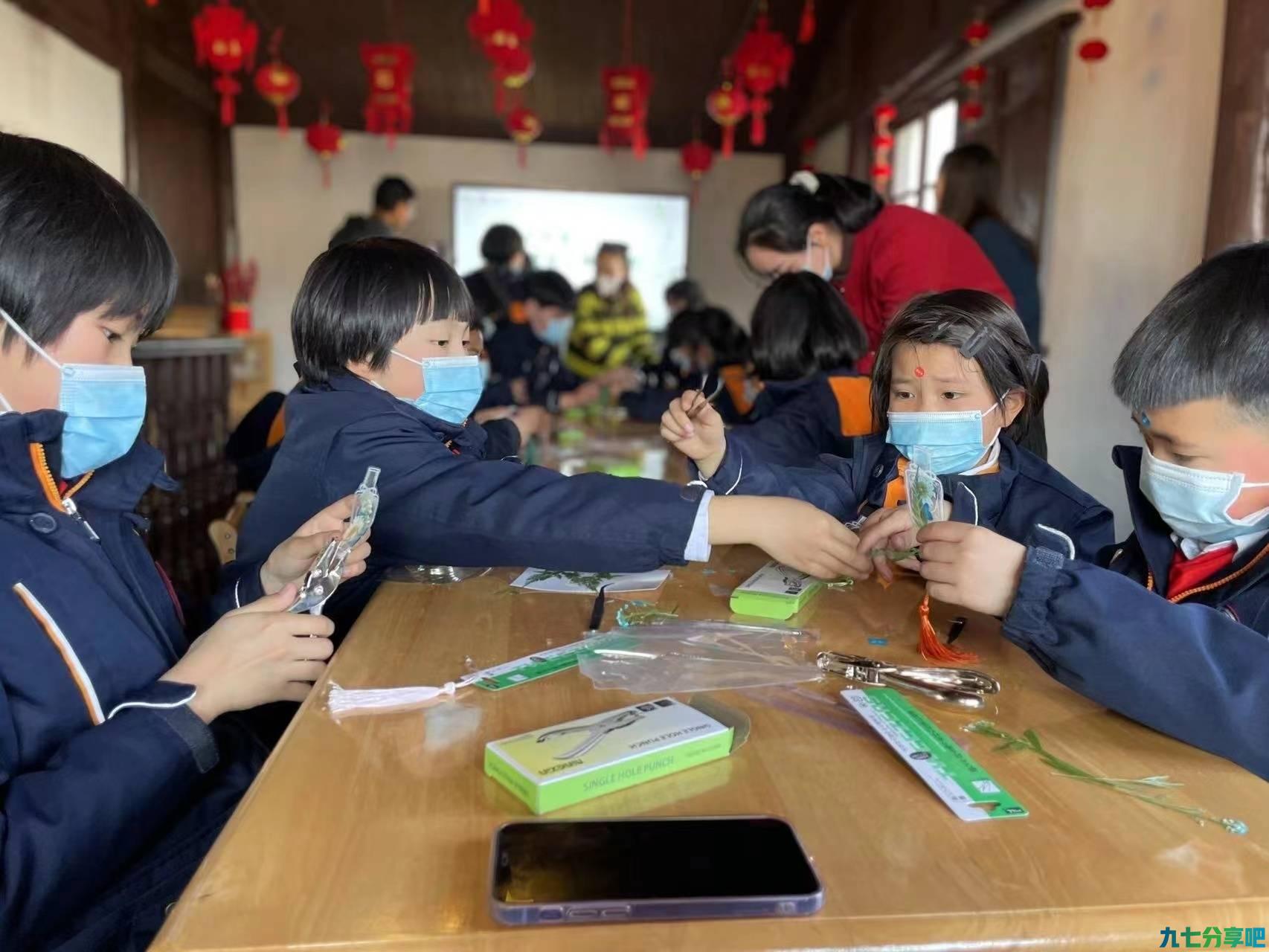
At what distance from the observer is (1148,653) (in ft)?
2.49

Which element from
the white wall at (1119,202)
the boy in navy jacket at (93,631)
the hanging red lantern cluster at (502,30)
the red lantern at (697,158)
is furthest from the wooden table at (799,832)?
the red lantern at (697,158)

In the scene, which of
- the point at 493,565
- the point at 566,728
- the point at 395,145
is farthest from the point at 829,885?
the point at 395,145

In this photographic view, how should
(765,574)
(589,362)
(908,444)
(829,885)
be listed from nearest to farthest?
1. (829,885)
2. (765,574)
3. (908,444)
4. (589,362)

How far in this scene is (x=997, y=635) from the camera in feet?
3.31

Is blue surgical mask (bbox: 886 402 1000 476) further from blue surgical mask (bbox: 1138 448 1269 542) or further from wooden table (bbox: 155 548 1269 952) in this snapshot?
wooden table (bbox: 155 548 1269 952)

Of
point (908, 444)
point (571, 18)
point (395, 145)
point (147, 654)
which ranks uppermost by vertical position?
point (571, 18)

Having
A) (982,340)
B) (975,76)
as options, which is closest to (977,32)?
(975,76)

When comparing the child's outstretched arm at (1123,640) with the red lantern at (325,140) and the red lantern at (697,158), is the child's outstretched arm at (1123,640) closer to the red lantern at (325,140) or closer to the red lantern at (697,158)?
the red lantern at (697,158)

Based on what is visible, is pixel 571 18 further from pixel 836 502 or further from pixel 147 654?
pixel 147 654

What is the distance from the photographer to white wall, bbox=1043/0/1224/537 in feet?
9.75

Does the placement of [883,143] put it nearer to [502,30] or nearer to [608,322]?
[608,322]

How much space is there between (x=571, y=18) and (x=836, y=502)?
625cm

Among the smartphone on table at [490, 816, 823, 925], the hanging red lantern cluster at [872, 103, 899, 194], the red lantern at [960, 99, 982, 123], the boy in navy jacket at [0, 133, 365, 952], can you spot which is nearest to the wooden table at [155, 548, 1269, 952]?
the smartphone on table at [490, 816, 823, 925]

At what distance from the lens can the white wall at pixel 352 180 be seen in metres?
8.04
